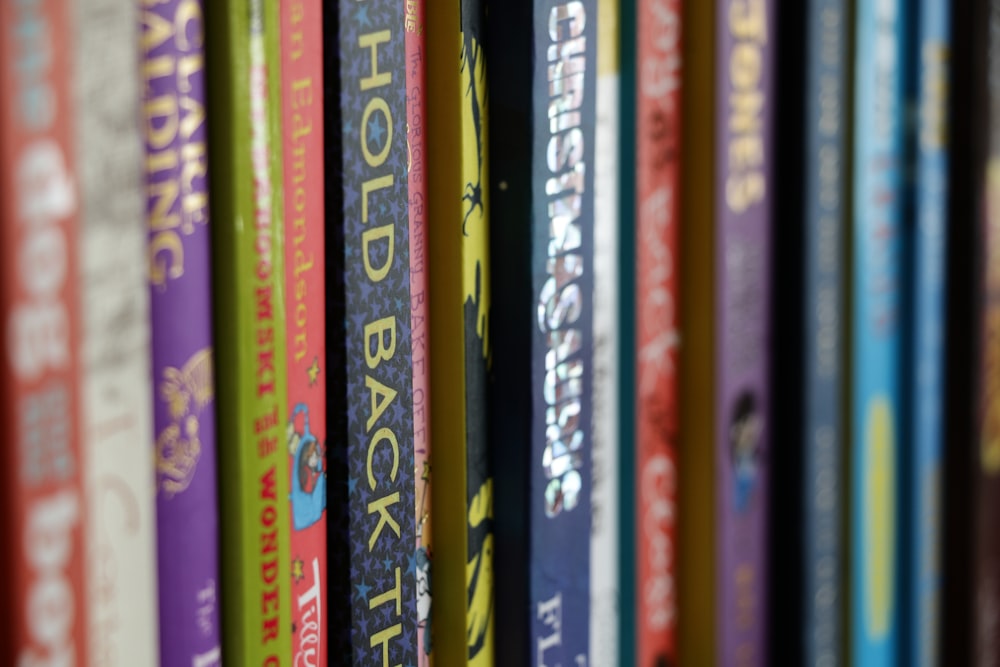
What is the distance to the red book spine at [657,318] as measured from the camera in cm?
49

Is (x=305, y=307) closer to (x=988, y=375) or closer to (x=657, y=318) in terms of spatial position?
(x=657, y=318)

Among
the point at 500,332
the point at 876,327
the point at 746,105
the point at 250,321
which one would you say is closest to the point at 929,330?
the point at 876,327

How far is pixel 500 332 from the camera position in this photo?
1.41 ft

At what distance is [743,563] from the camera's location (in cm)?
55

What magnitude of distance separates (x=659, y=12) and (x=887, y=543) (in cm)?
30

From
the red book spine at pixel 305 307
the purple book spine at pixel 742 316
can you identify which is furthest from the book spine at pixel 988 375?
the red book spine at pixel 305 307

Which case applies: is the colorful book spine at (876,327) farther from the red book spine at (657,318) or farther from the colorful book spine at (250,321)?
the colorful book spine at (250,321)

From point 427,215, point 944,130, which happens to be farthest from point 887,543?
point 427,215

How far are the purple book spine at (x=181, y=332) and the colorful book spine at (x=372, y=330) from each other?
0.05 metres

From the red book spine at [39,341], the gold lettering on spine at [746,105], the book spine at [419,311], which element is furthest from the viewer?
the gold lettering on spine at [746,105]

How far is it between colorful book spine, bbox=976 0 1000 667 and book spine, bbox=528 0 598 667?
0.25m

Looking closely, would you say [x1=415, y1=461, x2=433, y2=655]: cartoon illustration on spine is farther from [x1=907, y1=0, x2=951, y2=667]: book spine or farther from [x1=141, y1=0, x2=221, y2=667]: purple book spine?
[x1=907, y1=0, x2=951, y2=667]: book spine

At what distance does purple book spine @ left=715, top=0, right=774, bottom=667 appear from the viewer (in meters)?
0.51

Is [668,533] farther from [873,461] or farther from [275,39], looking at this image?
[275,39]
